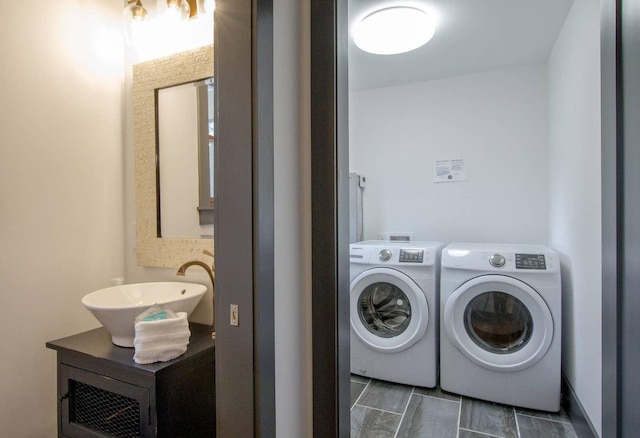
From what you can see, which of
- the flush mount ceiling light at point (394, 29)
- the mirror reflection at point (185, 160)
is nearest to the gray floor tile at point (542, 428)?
the mirror reflection at point (185, 160)

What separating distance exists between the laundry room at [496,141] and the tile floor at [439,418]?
24 cm

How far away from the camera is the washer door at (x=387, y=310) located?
2.19 meters

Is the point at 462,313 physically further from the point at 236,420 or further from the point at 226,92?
the point at 226,92

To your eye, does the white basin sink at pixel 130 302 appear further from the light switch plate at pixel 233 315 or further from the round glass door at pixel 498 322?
the round glass door at pixel 498 322

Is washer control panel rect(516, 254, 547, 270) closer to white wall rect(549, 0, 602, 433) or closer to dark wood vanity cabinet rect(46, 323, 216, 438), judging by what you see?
white wall rect(549, 0, 602, 433)

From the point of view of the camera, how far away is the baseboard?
162 cm

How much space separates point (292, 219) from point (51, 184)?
43.9 inches

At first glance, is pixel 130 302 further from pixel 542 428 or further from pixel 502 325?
pixel 542 428

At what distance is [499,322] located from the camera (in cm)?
209

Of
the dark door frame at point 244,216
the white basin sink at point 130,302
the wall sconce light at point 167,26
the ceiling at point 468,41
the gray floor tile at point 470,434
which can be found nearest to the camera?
the dark door frame at point 244,216

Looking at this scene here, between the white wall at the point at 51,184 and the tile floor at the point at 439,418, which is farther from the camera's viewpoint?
the tile floor at the point at 439,418

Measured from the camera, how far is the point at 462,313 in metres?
2.09

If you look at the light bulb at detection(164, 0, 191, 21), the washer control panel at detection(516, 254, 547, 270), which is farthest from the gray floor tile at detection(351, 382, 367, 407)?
the light bulb at detection(164, 0, 191, 21)

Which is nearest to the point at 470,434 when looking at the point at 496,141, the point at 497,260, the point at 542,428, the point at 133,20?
the point at 542,428
